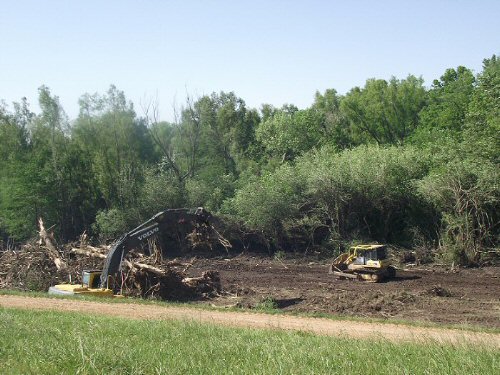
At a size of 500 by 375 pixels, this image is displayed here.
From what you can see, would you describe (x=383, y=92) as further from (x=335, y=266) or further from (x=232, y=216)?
(x=335, y=266)

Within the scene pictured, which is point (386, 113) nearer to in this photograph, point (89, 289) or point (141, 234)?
point (141, 234)

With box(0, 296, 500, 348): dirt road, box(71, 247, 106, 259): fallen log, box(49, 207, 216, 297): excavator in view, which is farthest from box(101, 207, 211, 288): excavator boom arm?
box(71, 247, 106, 259): fallen log

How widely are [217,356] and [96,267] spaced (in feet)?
62.1

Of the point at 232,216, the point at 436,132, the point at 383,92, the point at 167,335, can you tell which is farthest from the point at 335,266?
the point at 383,92

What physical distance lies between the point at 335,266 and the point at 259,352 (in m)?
20.2

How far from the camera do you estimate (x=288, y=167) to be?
39.8m

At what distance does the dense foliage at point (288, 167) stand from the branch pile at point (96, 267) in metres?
13.4

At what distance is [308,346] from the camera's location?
31.0 feet

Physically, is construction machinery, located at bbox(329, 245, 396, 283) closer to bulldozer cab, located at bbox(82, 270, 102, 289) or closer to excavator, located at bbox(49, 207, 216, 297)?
excavator, located at bbox(49, 207, 216, 297)

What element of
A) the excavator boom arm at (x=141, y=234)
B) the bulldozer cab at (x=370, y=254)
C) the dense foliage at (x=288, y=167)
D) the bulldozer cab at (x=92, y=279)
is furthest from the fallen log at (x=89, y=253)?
the dense foliage at (x=288, y=167)

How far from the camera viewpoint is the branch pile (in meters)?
22.9

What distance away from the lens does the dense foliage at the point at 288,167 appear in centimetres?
3259

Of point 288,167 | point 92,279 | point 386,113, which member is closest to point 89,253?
point 92,279

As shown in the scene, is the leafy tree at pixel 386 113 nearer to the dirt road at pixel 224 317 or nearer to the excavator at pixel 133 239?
the excavator at pixel 133 239
